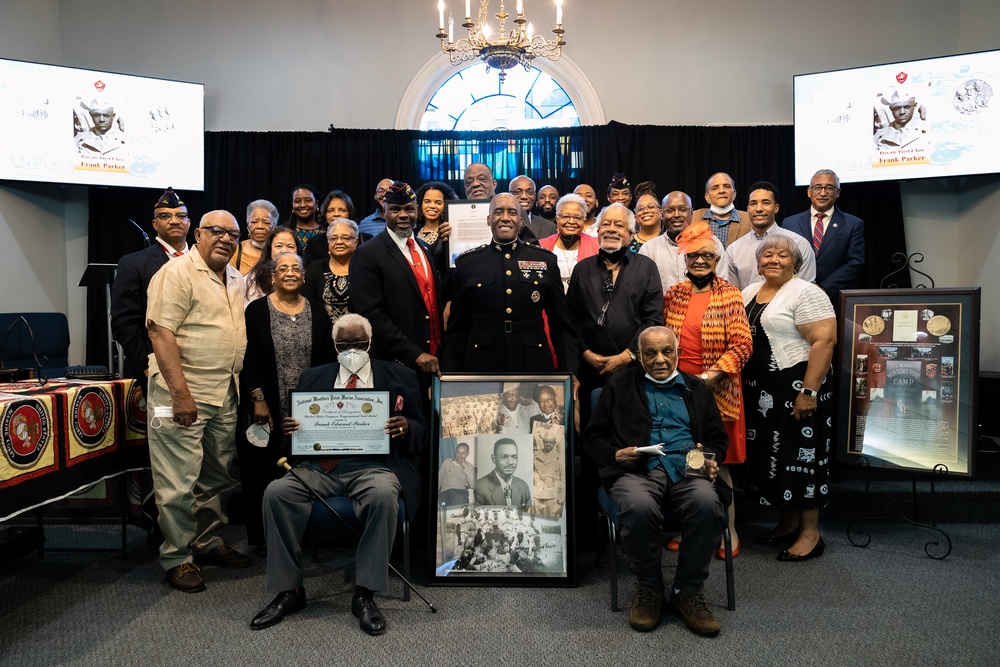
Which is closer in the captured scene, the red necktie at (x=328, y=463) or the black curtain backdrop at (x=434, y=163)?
the red necktie at (x=328, y=463)

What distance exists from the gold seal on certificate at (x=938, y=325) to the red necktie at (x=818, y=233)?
137 centimetres

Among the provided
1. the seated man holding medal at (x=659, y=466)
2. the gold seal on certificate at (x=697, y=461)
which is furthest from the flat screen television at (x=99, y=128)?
the gold seal on certificate at (x=697, y=461)

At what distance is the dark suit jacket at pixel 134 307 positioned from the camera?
4.03m

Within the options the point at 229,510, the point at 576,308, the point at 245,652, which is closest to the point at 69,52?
the point at 229,510

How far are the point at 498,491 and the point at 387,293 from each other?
1.17m

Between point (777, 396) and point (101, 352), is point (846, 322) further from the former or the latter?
point (101, 352)

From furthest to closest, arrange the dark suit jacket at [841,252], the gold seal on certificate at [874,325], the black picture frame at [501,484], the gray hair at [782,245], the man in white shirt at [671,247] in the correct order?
the dark suit jacket at [841,252] → the man in white shirt at [671,247] → the gold seal on certificate at [874,325] → the gray hair at [782,245] → the black picture frame at [501,484]

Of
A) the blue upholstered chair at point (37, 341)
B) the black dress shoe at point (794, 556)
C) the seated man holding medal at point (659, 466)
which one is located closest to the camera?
the seated man holding medal at point (659, 466)

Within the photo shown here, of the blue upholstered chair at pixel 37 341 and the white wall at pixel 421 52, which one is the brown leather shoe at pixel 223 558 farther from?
the white wall at pixel 421 52

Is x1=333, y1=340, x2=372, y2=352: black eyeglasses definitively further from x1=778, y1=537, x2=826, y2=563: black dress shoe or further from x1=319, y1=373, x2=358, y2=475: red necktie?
x1=778, y1=537, x2=826, y2=563: black dress shoe

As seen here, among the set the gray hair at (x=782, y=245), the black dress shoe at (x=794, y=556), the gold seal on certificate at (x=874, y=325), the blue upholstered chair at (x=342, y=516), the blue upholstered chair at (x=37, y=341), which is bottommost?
the black dress shoe at (x=794, y=556)

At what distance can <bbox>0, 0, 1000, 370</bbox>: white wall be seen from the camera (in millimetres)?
7664

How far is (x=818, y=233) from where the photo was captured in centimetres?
565

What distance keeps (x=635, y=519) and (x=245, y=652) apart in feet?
5.32
